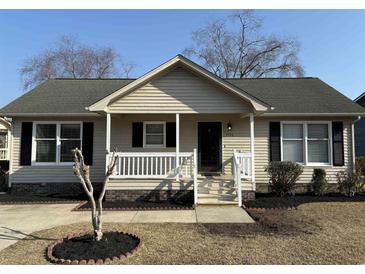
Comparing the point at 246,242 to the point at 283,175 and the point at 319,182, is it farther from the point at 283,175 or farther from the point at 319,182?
the point at 319,182

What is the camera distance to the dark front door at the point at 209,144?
11.3 metres

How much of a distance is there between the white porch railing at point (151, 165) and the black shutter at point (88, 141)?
209cm

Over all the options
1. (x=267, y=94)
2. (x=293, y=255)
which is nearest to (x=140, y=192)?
(x=293, y=255)

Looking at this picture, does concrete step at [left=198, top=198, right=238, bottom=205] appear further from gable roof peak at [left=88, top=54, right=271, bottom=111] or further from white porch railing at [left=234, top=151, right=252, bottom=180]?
gable roof peak at [left=88, top=54, right=271, bottom=111]

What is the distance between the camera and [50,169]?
36.8ft

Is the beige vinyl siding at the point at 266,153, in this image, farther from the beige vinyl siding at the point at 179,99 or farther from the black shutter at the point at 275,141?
the beige vinyl siding at the point at 179,99

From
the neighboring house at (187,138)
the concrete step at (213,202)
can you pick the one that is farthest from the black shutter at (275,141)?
the concrete step at (213,202)

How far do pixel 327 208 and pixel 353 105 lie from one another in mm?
5199

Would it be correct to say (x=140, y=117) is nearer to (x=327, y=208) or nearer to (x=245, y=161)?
(x=245, y=161)

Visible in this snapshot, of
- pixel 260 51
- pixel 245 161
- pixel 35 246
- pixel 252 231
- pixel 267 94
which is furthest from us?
pixel 260 51

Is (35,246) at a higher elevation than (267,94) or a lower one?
lower

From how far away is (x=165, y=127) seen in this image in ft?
37.2

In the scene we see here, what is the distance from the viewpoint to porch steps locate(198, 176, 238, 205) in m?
8.87

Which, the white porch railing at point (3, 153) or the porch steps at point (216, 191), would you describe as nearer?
the porch steps at point (216, 191)
